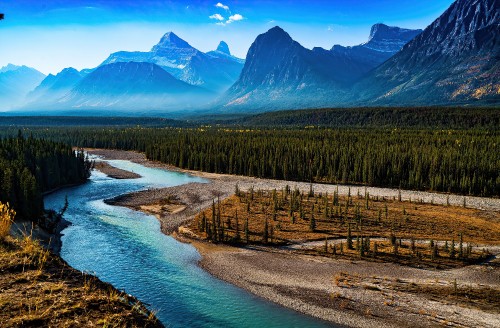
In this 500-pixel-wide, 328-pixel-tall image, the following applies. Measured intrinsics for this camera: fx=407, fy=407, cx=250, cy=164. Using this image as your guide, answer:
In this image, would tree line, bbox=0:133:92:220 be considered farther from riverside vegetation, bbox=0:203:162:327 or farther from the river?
riverside vegetation, bbox=0:203:162:327

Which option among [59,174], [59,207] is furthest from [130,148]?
[59,207]

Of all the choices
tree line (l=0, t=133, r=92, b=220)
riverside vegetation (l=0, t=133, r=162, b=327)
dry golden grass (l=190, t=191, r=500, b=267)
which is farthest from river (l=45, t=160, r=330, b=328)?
dry golden grass (l=190, t=191, r=500, b=267)

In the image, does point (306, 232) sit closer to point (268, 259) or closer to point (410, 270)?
point (268, 259)

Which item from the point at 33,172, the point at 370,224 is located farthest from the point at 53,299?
the point at 33,172

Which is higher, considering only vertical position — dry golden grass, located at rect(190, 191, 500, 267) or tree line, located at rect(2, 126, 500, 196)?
tree line, located at rect(2, 126, 500, 196)

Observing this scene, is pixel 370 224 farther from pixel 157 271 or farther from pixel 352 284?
pixel 157 271

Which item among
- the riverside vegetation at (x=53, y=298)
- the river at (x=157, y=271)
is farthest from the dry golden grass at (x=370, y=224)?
the riverside vegetation at (x=53, y=298)

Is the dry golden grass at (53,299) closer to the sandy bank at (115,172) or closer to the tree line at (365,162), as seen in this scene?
the tree line at (365,162)
